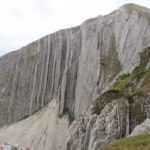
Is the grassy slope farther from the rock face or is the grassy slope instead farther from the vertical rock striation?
the vertical rock striation

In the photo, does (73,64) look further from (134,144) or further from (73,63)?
(134,144)

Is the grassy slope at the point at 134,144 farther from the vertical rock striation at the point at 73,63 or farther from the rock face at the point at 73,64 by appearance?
the vertical rock striation at the point at 73,63

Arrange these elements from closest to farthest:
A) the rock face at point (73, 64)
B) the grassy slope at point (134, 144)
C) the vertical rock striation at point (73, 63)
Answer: the grassy slope at point (134, 144) < the rock face at point (73, 64) < the vertical rock striation at point (73, 63)

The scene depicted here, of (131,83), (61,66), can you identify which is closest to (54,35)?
(61,66)

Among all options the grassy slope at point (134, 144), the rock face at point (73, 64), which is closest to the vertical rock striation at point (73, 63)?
the rock face at point (73, 64)

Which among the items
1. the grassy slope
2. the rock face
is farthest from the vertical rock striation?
the grassy slope

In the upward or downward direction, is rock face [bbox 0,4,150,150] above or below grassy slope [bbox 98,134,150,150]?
above

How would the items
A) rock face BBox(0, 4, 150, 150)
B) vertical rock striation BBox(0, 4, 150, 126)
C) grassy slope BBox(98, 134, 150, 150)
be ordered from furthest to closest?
1. vertical rock striation BBox(0, 4, 150, 126)
2. rock face BBox(0, 4, 150, 150)
3. grassy slope BBox(98, 134, 150, 150)

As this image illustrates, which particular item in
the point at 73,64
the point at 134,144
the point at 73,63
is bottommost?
the point at 134,144

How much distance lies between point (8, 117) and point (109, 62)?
4304 cm

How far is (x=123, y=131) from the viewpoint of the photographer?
43656mm

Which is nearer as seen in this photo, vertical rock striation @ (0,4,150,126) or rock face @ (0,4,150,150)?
rock face @ (0,4,150,150)

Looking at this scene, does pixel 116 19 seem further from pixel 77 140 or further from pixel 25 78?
pixel 77 140

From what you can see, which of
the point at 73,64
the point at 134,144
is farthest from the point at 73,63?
the point at 134,144
